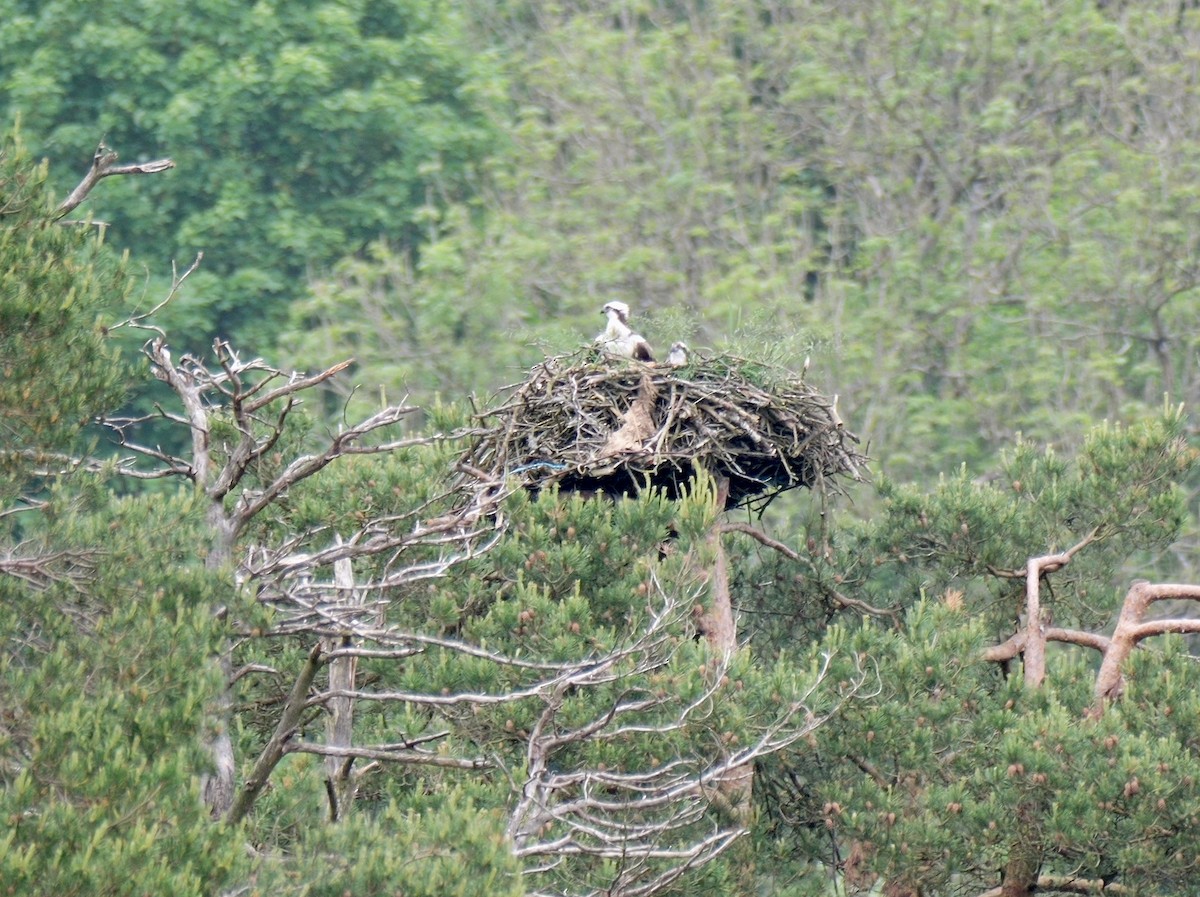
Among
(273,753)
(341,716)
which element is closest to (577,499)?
(341,716)

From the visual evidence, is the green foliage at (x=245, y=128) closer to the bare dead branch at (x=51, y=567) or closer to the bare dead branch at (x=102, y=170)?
the bare dead branch at (x=102, y=170)

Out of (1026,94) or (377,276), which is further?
(1026,94)

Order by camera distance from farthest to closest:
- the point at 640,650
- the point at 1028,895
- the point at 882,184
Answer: the point at 882,184 → the point at 1028,895 → the point at 640,650

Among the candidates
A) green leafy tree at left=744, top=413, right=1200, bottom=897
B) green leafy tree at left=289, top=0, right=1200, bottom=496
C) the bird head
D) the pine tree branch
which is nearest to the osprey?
the bird head

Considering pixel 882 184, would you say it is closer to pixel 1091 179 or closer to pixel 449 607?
pixel 1091 179

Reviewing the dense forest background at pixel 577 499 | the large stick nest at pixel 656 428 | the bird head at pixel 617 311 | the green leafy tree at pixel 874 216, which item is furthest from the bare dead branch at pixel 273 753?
the green leafy tree at pixel 874 216

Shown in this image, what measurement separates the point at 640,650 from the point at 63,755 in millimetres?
2268

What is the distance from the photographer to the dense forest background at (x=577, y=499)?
19.5ft

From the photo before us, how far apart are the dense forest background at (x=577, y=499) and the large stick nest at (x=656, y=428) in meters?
0.24

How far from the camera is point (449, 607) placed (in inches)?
306

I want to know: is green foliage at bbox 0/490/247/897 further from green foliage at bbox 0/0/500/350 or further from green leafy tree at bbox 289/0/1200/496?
green foliage at bbox 0/0/500/350

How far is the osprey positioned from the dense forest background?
5.6 inches

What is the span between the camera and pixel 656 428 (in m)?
8.24

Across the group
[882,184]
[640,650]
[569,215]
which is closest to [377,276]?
[569,215]
